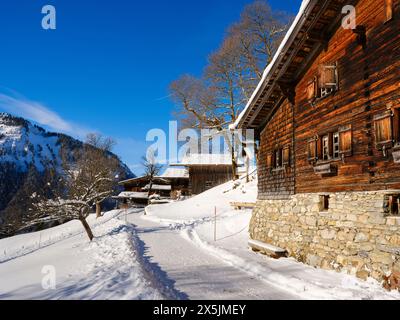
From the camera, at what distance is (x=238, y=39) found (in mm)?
28156

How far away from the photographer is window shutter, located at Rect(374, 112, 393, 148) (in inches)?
300

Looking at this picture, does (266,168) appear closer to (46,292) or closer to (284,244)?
(284,244)

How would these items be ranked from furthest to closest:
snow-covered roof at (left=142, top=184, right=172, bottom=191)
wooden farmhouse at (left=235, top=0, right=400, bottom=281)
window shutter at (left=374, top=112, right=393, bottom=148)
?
snow-covered roof at (left=142, top=184, right=172, bottom=191), wooden farmhouse at (left=235, top=0, right=400, bottom=281), window shutter at (left=374, top=112, right=393, bottom=148)

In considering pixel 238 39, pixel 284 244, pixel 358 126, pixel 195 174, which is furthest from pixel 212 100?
pixel 358 126

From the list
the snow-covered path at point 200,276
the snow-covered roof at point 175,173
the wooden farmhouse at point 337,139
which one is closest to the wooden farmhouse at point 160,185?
the snow-covered roof at point 175,173

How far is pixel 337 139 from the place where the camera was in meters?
10.1

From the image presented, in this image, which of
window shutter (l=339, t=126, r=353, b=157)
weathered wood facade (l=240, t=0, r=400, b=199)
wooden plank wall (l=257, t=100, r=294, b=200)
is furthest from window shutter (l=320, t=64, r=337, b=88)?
wooden plank wall (l=257, t=100, r=294, b=200)

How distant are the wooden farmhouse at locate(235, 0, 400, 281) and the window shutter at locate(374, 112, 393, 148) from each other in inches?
1.0

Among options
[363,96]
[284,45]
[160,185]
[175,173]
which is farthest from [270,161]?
[175,173]

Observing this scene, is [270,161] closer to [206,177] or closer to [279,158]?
[279,158]

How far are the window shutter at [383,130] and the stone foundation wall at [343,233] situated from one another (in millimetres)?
1283

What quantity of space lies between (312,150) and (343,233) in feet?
9.92

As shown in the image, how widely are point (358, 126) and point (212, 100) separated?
2371cm

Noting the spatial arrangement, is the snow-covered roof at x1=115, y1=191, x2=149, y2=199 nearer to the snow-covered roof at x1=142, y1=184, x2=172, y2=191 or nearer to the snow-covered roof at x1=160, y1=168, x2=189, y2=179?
the snow-covered roof at x1=142, y1=184, x2=172, y2=191
